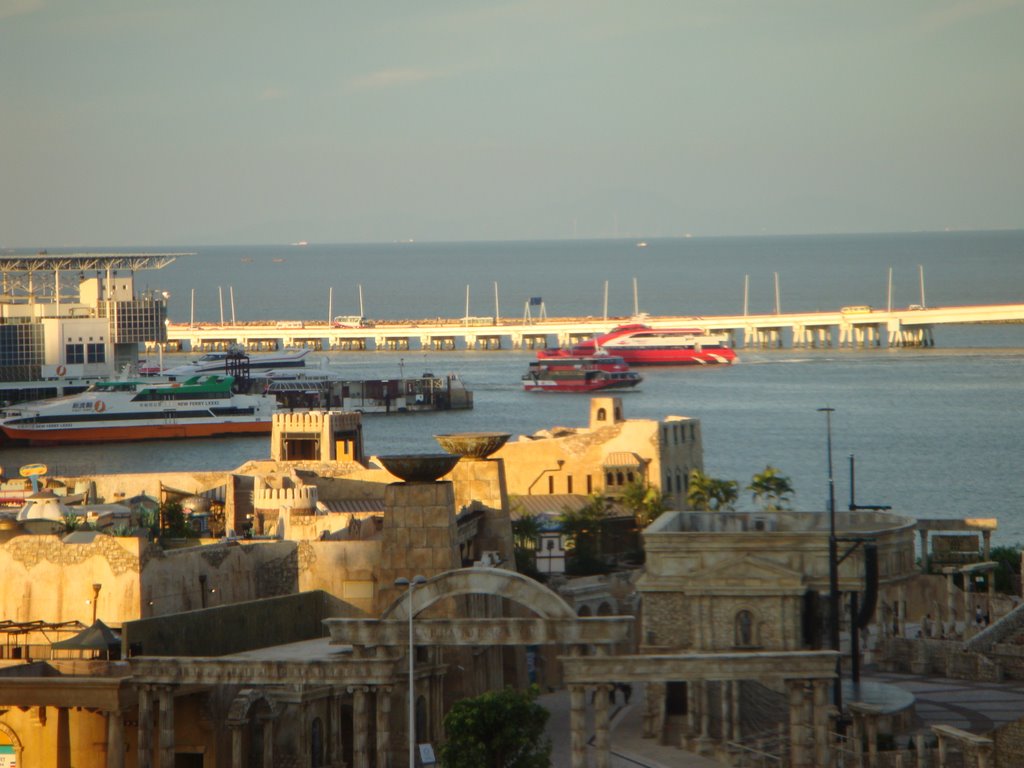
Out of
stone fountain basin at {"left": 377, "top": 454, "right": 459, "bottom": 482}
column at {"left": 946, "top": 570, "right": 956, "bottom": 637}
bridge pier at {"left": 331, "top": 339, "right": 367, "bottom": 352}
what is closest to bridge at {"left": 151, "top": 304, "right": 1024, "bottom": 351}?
bridge pier at {"left": 331, "top": 339, "right": 367, "bottom": 352}

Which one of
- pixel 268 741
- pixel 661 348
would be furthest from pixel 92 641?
pixel 661 348

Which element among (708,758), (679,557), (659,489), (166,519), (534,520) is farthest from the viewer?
(659,489)

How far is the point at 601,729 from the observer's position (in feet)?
87.2

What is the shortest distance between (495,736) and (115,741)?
201 inches

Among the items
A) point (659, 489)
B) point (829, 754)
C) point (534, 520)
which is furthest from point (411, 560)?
point (659, 489)

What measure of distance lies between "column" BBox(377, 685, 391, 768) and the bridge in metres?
145

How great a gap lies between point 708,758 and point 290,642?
671 cm

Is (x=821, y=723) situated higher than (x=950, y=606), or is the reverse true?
(x=950, y=606)

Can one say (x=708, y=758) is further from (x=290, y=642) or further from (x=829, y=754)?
(x=290, y=642)

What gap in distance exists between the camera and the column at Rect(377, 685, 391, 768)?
2734cm

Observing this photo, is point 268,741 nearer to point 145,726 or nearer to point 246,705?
point 246,705

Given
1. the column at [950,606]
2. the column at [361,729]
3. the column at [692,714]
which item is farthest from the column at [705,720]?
the column at [950,606]

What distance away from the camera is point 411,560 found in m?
32.5

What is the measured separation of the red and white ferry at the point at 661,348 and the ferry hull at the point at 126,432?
1643 inches
